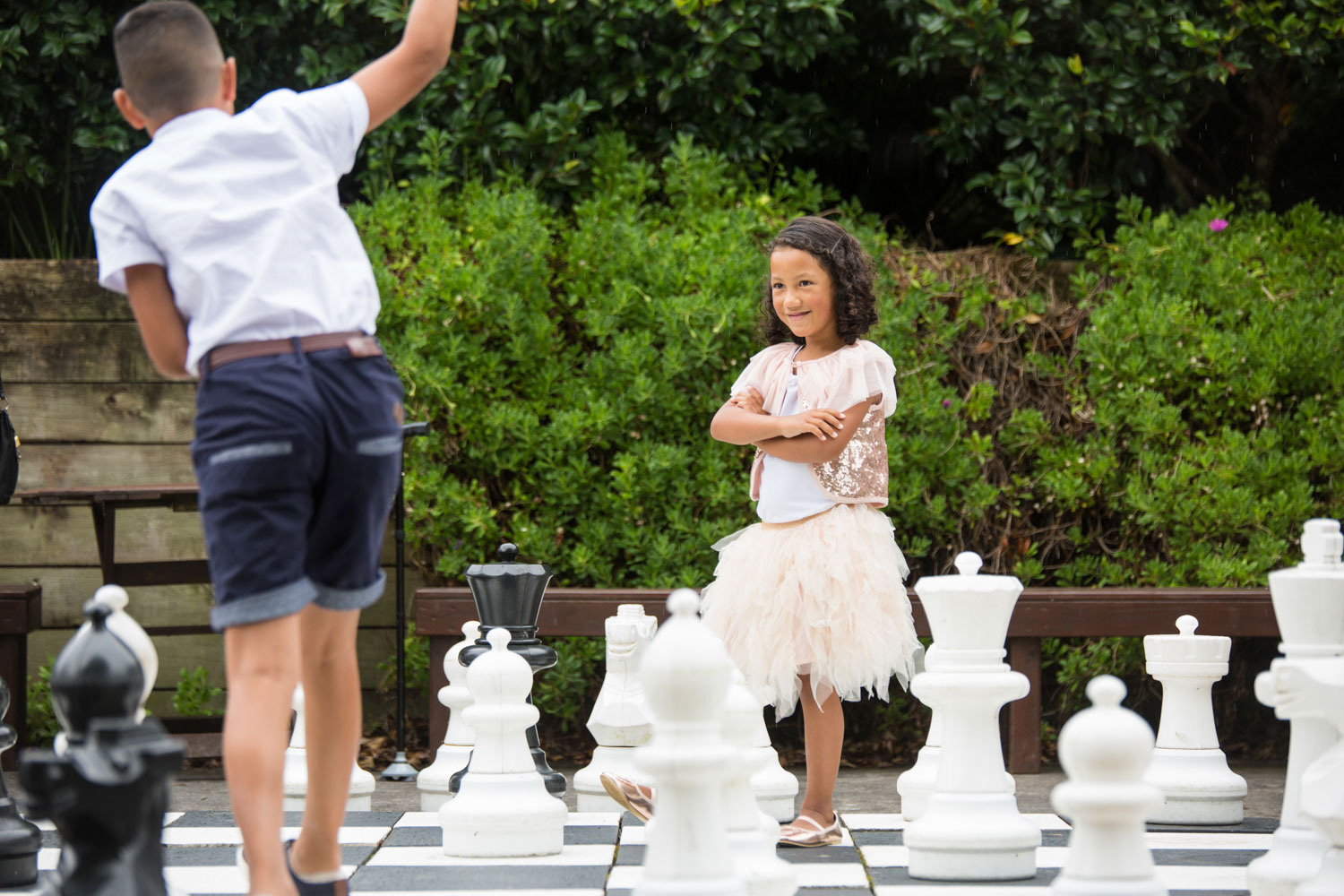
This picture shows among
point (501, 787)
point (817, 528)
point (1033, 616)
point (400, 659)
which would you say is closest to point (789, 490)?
point (817, 528)

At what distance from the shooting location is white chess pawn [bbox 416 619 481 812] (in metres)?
3.35

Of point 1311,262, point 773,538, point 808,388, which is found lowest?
point 773,538

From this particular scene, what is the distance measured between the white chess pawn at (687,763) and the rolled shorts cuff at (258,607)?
1.64 ft

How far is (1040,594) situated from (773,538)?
1.37m

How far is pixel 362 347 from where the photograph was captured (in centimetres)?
204

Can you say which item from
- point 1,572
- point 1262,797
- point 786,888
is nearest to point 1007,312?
point 1262,797

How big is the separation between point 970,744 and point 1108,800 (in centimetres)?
80

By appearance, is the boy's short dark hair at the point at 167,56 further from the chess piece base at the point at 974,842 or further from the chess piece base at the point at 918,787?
the chess piece base at the point at 918,787

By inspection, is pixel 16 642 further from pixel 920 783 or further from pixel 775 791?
pixel 920 783

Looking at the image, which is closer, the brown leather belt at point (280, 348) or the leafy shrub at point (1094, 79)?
the brown leather belt at point (280, 348)

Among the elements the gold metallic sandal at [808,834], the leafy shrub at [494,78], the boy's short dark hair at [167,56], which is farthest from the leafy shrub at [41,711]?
the boy's short dark hair at [167,56]

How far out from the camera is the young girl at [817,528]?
2920mm

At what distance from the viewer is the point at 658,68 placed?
5.12 metres

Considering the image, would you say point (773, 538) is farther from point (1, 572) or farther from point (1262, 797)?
point (1, 572)
